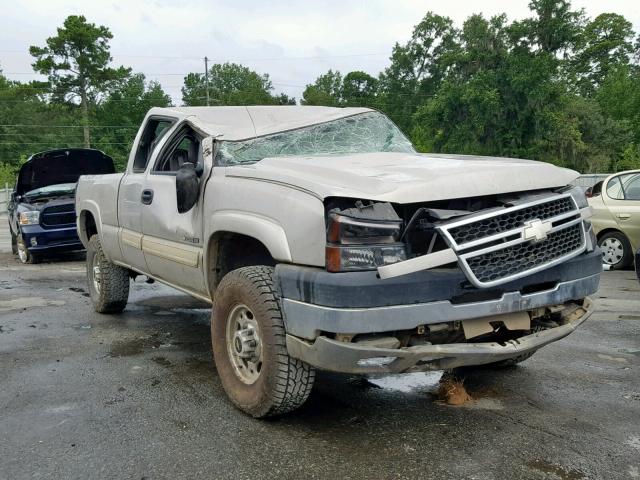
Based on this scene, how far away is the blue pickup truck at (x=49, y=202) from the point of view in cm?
1106

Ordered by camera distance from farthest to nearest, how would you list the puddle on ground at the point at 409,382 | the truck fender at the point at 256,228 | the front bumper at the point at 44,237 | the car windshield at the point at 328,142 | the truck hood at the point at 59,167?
the front bumper at the point at 44,237 < the truck hood at the point at 59,167 < the car windshield at the point at 328,142 < the puddle on ground at the point at 409,382 < the truck fender at the point at 256,228

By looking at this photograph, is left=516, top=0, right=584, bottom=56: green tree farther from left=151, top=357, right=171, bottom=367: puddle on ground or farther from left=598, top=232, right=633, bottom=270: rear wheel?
left=151, top=357, right=171, bottom=367: puddle on ground

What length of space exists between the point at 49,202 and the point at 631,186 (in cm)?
969

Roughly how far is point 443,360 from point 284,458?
95 centimetres

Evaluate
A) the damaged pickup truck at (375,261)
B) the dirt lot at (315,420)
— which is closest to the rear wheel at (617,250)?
the dirt lot at (315,420)

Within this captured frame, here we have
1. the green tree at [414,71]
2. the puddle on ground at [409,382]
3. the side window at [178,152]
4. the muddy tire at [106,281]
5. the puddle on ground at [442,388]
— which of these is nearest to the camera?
the puddle on ground at [442,388]

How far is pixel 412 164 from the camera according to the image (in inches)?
154

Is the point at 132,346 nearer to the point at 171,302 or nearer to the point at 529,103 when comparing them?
the point at 171,302

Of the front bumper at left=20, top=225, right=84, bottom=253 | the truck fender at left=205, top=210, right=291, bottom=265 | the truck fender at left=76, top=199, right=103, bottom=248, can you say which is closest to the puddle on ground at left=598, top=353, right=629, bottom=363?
the truck fender at left=205, top=210, right=291, bottom=265

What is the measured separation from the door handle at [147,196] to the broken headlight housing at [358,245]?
2.36 metres

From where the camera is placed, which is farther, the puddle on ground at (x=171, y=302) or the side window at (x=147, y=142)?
the puddle on ground at (x=171, y=302)

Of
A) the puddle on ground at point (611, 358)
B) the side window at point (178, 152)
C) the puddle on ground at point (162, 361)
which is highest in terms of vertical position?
the side window at point (178, 152)

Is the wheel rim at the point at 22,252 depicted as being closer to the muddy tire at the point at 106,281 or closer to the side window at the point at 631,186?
the muddy tire at the point at 106,281

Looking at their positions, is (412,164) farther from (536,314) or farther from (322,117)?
(322,117)
